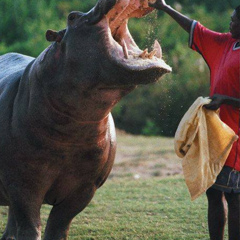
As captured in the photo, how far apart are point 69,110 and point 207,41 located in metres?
1.42

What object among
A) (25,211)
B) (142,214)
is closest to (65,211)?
(25,211)

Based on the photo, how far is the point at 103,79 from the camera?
4109mm

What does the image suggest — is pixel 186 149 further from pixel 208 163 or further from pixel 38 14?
pixel 38 14

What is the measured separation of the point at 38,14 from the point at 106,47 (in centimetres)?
1413

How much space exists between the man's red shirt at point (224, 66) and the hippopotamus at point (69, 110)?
0.79 m

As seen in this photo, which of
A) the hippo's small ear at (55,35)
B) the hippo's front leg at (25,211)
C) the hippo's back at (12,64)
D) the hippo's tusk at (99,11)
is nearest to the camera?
the hippo's tusk at (99,11)

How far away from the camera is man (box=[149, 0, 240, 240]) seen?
4.88m

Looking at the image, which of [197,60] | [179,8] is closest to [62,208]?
[197,60]

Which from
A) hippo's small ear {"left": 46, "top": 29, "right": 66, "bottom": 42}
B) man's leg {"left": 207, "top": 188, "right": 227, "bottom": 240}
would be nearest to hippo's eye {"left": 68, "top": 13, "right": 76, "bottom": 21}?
hippo's small ear {"left": 46, "top": 29, "right": 66, "bottom": 42}

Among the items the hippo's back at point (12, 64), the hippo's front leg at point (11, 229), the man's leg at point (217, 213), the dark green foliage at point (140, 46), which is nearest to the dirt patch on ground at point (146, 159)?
the dark green foliage at point (140, 46)

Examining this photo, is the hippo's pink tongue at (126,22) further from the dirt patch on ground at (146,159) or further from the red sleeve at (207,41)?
the dirt patch on ground at (146,159)

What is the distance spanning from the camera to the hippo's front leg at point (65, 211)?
4738mm

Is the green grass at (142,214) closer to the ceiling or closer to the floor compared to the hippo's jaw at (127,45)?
closer to the floor

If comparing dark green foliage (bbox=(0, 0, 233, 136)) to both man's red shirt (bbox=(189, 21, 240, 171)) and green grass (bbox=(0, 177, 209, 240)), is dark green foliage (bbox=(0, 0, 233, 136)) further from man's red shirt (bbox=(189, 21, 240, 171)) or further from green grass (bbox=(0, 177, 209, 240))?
man's red shirt (bbox=(189, 21, 240, 171))
